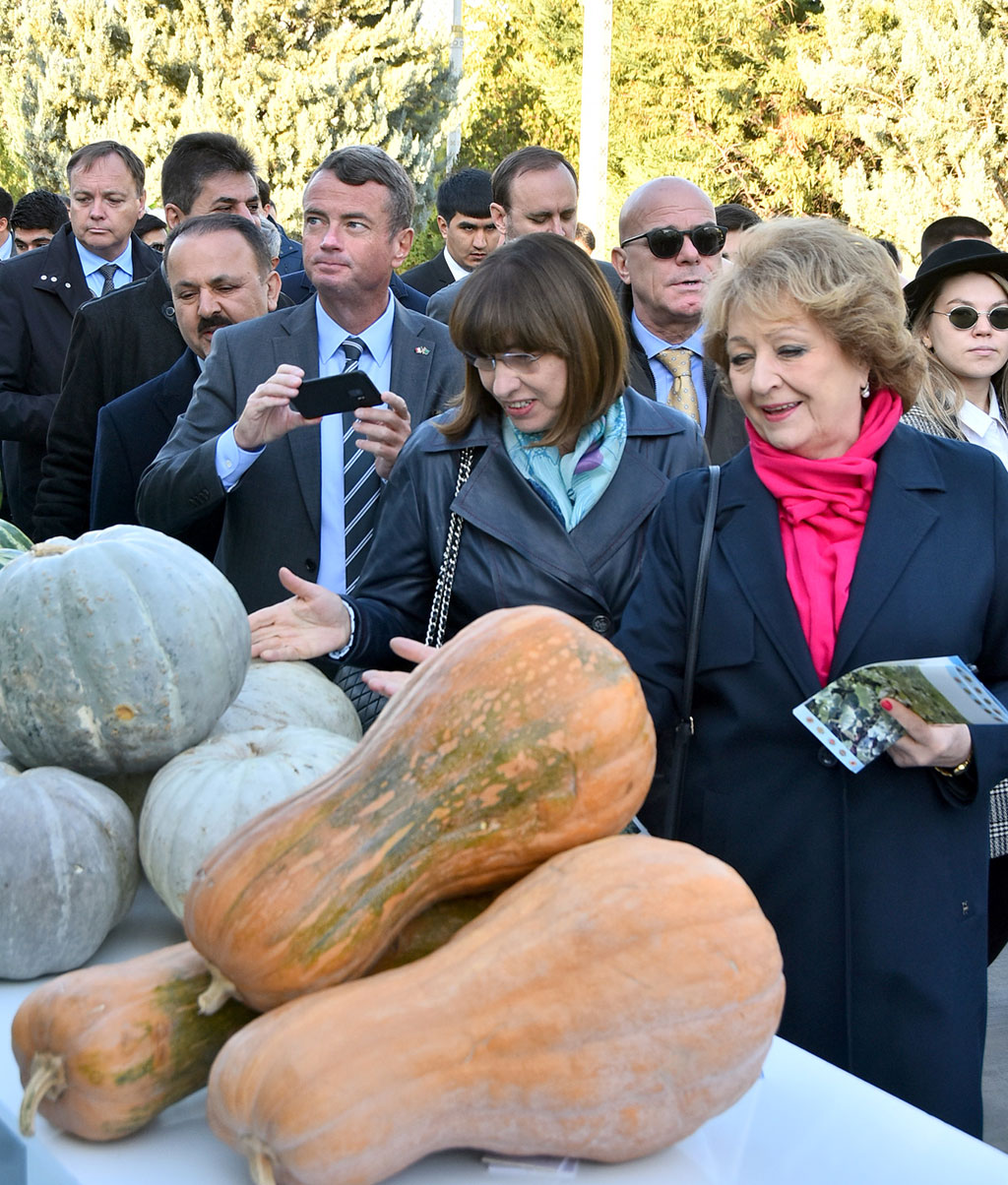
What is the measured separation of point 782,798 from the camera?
2346 mm

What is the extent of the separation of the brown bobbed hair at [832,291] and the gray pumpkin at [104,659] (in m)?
1.15

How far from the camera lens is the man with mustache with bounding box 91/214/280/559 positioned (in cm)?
393

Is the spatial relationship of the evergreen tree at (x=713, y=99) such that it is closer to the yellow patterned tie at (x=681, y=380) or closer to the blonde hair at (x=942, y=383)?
the blonde hair at (x=942, y=383)

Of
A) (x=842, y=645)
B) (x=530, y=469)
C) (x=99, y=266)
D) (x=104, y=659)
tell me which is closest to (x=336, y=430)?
(x=530, y=469)

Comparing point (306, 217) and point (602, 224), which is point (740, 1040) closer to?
point (306, 217)

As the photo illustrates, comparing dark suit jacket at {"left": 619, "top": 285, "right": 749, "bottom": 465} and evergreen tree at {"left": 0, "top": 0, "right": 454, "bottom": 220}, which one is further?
evergreen tree at {"left": 0, "top": 0, "right": 454, "bottom": 220}

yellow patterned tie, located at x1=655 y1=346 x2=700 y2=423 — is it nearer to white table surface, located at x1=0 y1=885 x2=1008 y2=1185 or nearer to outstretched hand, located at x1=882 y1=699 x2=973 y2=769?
outstretched hand, located at x1=882 y1=699 x2=973 y2=769

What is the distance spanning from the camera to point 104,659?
5.88 ft

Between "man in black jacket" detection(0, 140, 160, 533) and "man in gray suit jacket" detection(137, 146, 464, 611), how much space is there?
2.13m

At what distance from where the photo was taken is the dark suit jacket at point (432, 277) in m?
6.97

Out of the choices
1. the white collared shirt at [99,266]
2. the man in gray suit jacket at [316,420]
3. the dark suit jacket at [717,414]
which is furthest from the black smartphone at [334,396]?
the white collared shirt at [99,266]

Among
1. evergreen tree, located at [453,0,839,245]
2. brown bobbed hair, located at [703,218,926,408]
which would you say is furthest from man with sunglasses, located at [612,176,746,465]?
evergreen tree, located at [453,0,839,245]

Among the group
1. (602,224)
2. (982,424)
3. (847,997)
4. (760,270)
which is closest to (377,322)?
(760,270)

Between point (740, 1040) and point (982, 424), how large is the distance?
3186 millimetres
